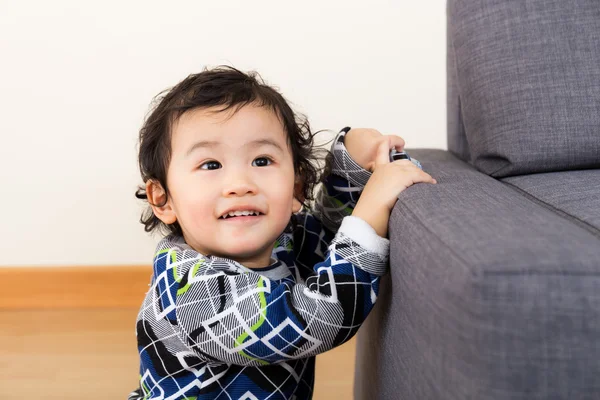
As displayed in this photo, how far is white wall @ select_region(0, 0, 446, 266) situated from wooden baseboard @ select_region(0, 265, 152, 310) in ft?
0.72

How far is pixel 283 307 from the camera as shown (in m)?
0.81

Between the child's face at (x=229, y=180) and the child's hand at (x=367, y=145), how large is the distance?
136 millimetres

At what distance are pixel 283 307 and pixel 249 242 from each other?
0.16 meters

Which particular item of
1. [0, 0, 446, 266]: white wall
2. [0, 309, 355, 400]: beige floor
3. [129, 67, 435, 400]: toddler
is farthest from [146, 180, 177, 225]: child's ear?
[0, 0, 446, 266]: white wall

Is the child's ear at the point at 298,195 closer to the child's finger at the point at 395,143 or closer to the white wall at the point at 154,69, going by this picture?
the child's finger at the point at 395,143

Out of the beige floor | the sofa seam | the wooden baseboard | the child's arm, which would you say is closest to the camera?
the sofa seam

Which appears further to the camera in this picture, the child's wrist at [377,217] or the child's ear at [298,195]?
the child's ear at [298,195]

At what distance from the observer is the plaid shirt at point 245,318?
2.65 ft

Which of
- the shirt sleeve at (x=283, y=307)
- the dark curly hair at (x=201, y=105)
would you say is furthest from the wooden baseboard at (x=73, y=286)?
the shirt sleeve at (x=283, y=307)

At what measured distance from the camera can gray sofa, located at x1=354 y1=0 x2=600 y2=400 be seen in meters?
0.51

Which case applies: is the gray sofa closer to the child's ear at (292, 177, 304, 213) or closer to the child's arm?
the child's arm

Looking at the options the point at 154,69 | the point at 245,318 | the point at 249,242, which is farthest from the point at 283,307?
the point at 154,69

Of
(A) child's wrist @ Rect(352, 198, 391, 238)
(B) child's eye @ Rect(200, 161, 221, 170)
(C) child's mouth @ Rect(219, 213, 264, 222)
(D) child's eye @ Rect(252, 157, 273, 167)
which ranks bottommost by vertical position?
(C) child's mouth @ Rect(219, 213, 264, 222)

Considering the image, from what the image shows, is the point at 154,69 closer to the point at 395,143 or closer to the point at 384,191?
the point at 395,143
